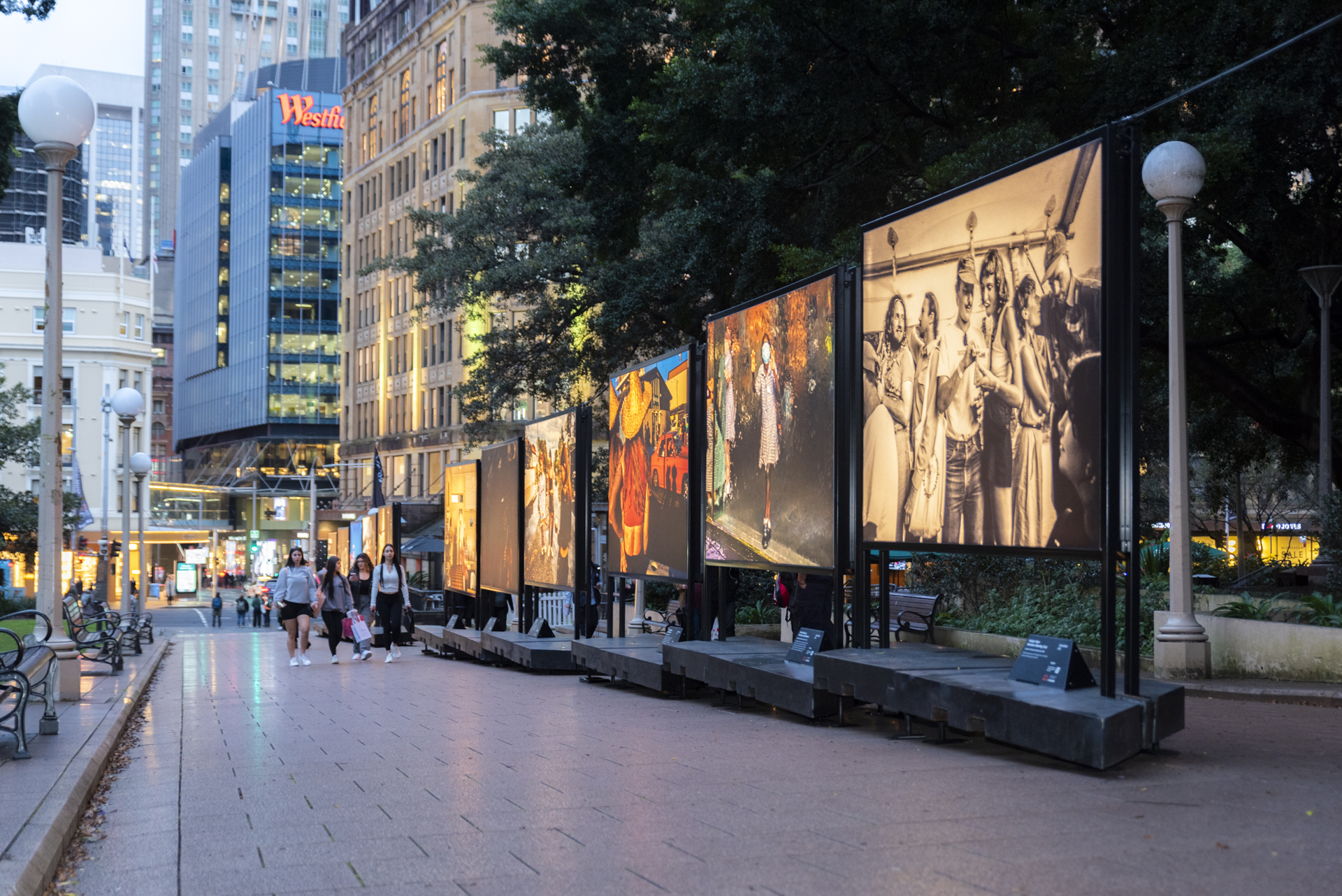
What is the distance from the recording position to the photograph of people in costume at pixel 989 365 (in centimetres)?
927

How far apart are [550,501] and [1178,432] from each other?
32.2ft

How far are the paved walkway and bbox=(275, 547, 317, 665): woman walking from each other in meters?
9.10

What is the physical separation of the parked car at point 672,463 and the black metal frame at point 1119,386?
7.10 meters

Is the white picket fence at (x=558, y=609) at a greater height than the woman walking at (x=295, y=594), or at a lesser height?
lesser

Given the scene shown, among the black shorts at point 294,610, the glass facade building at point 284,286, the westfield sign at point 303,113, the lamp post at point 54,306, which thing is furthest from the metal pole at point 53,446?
the westfield sign at point 303,113

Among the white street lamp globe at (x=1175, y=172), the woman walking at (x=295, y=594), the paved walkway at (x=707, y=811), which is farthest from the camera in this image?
the woman walking at (x=295, y=594)

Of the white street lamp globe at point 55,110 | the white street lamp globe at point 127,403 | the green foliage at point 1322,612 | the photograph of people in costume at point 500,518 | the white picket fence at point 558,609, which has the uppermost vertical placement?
the white street lamp globe at point 55,110

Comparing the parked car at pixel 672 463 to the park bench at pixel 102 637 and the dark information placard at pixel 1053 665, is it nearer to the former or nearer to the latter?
the dark information placard at pixel 1053 665

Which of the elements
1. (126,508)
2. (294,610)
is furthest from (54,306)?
(126,508)

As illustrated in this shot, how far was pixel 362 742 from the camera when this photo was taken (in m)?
10.9

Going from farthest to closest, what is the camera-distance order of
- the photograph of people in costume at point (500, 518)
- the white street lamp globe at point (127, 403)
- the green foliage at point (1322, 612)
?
the white street lamp globe at point (127, 403) → the photograph of people in costume at point (500, 518) → the green foliage at point (1322, 612)

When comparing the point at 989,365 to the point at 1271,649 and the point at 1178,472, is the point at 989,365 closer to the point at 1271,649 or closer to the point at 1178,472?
the point at 1178,472

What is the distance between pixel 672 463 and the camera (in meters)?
16.4

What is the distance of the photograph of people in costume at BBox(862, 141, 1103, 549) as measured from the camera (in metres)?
9.27
